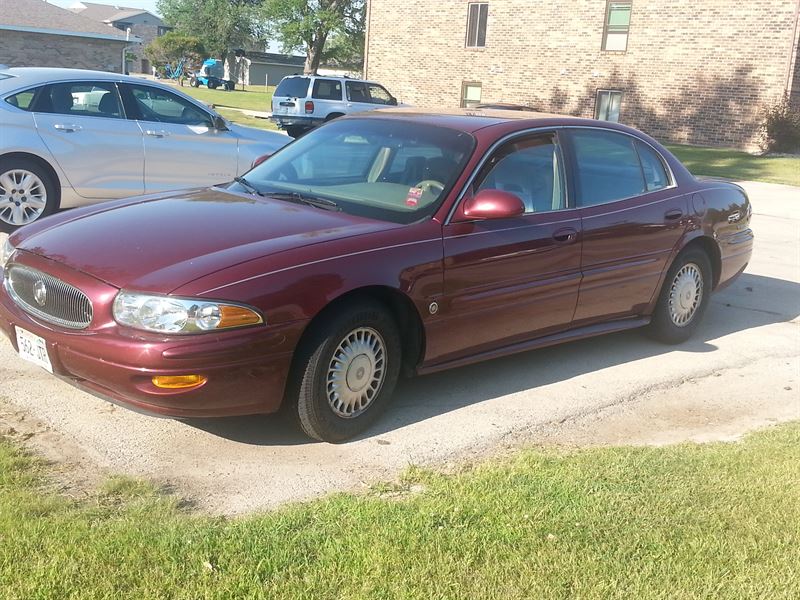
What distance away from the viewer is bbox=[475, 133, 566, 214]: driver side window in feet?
17.5

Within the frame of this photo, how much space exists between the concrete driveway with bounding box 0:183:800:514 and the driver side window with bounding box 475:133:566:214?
116 centimetres

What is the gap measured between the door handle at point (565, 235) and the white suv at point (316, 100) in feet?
68.9

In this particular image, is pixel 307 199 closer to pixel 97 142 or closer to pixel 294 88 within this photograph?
pixel 97 142

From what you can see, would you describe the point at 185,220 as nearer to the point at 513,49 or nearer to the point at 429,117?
the point at 429,117

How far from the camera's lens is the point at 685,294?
6730mm

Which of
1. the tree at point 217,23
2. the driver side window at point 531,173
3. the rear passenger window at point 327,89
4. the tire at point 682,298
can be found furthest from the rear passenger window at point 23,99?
the tree at point 217,23

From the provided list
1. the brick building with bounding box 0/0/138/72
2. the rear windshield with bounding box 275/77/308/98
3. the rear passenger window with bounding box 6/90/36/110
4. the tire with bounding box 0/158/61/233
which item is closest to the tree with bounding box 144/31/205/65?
the brick building with bounding box 0/0/138/72

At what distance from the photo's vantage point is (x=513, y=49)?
3192 centimetres

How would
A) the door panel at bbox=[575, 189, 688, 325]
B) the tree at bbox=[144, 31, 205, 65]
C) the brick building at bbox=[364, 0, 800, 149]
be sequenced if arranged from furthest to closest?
the tree at bbox=[144, 31, 205, 65] < the brick building at bbox=[364, 0, 800, 149] < the door panel at bbox=[575, 189, 688, 325]

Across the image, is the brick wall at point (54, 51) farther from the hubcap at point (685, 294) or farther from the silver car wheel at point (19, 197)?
the hubcap at point (685, 294)

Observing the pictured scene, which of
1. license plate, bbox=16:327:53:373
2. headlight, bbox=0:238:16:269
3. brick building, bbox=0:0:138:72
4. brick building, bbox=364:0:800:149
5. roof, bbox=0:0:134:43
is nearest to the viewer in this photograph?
license plate, bbox=16:327:53:373

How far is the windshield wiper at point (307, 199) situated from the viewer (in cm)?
507

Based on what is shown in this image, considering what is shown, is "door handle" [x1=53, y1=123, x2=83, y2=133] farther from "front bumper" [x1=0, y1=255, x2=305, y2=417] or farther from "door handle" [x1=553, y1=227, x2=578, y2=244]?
"door handle" [x1=553, y1=227, x2=578, y2=244]

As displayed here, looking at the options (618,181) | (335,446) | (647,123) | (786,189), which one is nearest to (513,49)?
(647,123)
